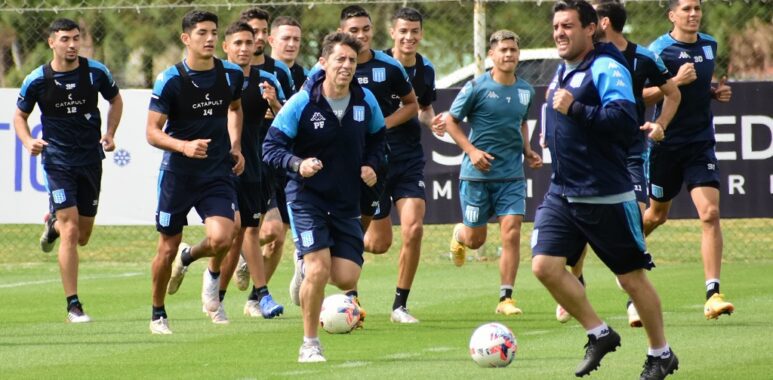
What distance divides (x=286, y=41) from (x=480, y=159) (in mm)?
2015

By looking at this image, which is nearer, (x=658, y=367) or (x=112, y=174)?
(x=658, y=367)

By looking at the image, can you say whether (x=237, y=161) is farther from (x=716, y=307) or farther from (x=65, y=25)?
(x=716, y=307)

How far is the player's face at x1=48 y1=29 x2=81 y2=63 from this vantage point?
12.6m

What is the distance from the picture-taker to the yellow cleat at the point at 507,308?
40.6 ft

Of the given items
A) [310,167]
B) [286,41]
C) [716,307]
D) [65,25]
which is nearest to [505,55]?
[286,41]

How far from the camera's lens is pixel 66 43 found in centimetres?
1270

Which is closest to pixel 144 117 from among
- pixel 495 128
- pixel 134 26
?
pixel 495 128

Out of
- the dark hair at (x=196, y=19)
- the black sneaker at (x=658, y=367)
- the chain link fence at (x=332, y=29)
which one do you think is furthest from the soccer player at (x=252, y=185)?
the chain link fence at (x=332, y=29)

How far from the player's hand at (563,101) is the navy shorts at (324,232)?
201cm

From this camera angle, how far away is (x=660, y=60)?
437 inches

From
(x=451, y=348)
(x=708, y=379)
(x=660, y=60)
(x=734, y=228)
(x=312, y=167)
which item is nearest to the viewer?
(x=708, y=379)

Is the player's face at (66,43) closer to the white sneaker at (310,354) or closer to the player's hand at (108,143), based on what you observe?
the player's hand at (108,143)

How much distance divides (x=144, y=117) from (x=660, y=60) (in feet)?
25.7

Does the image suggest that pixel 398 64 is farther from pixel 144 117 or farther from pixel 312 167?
pixel 144 117
